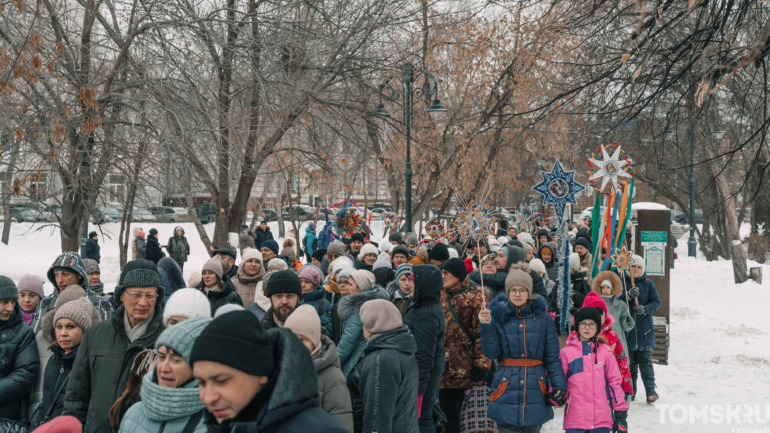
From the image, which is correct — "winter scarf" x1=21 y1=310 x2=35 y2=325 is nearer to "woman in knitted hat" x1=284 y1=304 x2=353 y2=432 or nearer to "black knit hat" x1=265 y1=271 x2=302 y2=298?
"black knit hat" x1=265 y1=271 x2=302 y2=298

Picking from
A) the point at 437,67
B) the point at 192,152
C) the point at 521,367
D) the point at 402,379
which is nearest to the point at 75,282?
the point at 192,152

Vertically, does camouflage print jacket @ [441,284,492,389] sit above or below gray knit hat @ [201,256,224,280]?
below

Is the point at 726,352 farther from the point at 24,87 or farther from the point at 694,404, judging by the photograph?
the point at 24,87

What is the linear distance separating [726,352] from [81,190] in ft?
32.8

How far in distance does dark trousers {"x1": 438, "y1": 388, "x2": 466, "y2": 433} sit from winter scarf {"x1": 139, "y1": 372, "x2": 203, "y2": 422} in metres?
3.45

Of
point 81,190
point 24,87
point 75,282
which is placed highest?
point 24,87

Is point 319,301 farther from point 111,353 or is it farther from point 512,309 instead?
point 111,353

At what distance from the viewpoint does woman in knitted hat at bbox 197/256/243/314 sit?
596cm

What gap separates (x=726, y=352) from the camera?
34.3ft

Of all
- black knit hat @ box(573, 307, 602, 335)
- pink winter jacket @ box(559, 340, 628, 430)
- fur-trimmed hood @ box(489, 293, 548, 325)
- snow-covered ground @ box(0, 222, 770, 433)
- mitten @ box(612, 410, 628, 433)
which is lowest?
snow-covered ground @ box(0, 222, 770, 433)

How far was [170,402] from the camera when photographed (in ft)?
8.54

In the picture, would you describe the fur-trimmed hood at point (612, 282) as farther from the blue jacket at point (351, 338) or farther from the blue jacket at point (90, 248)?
the blue jacket at point (90, 248)

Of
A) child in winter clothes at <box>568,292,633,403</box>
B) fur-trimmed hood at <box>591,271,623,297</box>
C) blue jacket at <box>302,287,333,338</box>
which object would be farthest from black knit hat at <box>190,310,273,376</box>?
fur-trimmed hood at <box>591,271,623,297</box>

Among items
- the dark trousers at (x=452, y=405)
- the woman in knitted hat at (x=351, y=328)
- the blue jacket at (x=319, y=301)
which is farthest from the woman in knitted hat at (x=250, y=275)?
the dark trousers at (x=452, y=405)
